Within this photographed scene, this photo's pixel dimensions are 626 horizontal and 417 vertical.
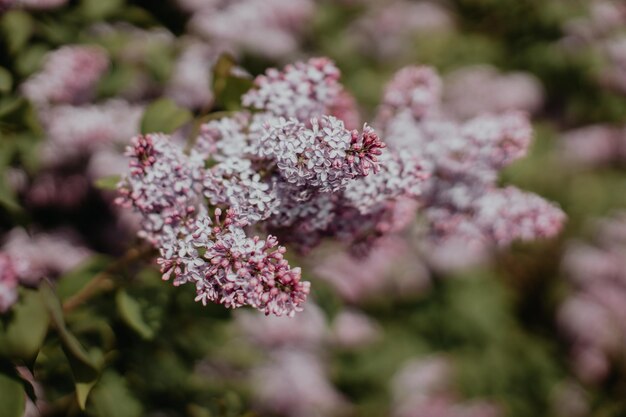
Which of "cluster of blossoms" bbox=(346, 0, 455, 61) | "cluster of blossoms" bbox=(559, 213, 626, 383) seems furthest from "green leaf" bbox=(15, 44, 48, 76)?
"cluster of blossoms" bbox=(559, 213, 626, 383)

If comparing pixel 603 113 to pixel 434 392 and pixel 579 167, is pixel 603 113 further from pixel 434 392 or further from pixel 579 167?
pixel 434 392

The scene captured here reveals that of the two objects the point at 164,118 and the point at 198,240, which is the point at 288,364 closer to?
the point at 164,118

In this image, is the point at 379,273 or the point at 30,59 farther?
the point at 379,273

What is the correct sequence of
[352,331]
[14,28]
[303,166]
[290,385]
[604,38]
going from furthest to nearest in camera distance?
[604,38]
[352,331]
[290,385]
[14,28]
[303,166]

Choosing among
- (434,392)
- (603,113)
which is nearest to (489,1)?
(603,113)

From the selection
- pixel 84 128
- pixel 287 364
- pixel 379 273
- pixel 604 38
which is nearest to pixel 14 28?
pixel 84 128

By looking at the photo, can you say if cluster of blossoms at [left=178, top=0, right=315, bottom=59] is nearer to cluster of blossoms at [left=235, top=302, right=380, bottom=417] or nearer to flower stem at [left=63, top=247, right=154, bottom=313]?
cluster of blossoms at [left=235, top=302, right=380, bottom=417]
